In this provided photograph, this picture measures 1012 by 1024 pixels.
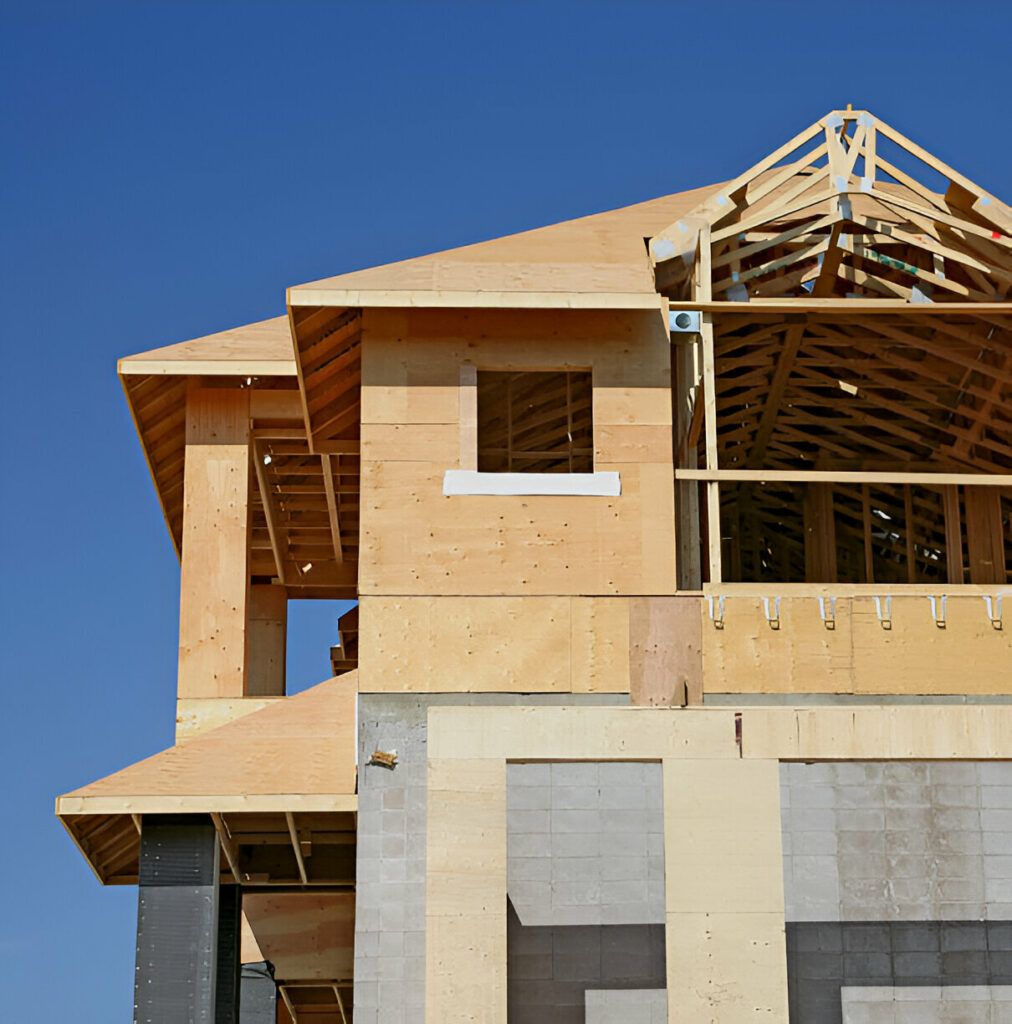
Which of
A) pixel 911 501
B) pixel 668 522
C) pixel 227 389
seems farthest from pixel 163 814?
pixel 911 501

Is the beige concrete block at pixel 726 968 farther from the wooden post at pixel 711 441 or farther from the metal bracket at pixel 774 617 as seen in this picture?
the wooden post at pixel 711 441

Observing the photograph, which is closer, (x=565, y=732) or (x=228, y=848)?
(x=565, y=732)

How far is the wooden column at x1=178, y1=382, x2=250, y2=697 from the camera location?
1009 inches

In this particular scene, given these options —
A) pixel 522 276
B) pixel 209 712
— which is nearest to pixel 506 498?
pixel 522 276

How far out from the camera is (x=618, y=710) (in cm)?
1862

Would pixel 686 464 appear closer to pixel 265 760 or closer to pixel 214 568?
pixel 265 760

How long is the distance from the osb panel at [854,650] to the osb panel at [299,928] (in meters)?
8.03

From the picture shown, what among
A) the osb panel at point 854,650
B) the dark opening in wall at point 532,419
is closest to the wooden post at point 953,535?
the osb panel at point 854,650

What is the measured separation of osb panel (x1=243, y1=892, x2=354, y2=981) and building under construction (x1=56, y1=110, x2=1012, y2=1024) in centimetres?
185

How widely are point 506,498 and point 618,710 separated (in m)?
3.40

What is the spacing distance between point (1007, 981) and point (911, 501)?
39.8ft

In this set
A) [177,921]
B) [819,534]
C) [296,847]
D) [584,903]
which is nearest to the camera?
[584,903]

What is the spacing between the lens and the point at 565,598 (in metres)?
20.6

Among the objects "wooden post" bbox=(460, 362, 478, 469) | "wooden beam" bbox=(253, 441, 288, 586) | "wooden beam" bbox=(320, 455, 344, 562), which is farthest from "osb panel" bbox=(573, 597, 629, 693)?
"wooden beam" bbox=(320, 455, 344, 562)
